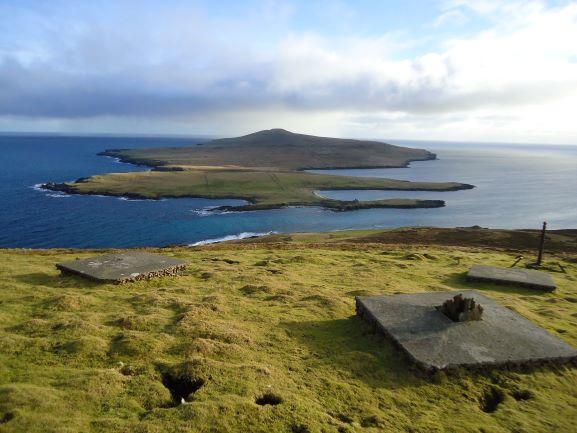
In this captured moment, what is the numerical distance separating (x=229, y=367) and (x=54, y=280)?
611 inches

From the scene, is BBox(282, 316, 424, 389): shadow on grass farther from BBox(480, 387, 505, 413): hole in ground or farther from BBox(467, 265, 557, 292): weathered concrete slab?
BBox(467, 265, 557, 292): weathered concrete slab

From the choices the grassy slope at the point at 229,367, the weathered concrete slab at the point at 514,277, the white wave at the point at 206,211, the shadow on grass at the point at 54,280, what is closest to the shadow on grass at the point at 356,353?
the grassy slope at the point at 229,367

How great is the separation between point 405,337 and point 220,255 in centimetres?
2241

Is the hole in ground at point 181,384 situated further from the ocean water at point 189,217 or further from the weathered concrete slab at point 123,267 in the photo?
the ocean water at point 189,217

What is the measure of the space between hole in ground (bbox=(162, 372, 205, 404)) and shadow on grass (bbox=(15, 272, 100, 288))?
40.3ft

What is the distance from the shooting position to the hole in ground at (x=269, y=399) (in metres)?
12.9

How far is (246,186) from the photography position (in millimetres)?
145250

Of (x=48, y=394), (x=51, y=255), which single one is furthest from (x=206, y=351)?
(x=51, y=255)

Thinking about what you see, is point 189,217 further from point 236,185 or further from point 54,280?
point 54,280

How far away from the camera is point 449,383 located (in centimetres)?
1493

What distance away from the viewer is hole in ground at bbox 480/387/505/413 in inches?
549

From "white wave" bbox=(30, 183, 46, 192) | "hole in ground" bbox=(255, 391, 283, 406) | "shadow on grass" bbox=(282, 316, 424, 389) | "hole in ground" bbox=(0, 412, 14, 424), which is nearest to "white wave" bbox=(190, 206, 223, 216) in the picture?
"white wave" bbox=(30, 183, 46, 192)

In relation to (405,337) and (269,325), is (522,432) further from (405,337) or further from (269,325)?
(269,325)


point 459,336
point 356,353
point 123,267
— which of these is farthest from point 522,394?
point 123,267
